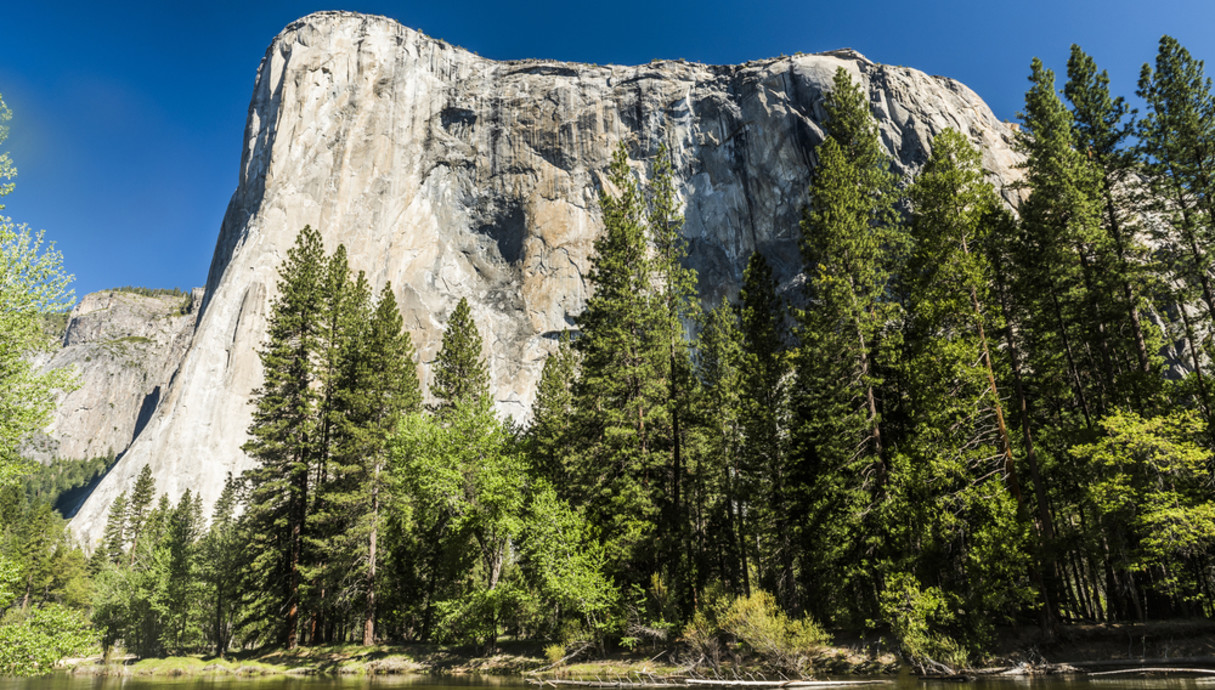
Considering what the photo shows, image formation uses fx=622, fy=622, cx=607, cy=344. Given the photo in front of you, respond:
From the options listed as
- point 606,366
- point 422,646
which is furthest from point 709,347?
point 422,646

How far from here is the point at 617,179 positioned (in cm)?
2580

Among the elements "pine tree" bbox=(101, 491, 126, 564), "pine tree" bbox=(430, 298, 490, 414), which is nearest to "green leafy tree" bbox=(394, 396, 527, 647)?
"pine tree" bbox=(430, 298, 490, 414)

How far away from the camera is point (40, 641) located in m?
12.1

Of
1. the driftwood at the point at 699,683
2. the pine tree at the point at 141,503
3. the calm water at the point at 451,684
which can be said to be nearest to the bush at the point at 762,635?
the driftwood at the point at 699,683

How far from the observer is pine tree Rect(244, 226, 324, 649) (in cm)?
3005

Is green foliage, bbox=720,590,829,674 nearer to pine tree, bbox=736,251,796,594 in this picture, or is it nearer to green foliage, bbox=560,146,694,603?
green foliage, bbox=560,146,694,603

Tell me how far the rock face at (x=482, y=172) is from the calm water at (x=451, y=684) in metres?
59.9

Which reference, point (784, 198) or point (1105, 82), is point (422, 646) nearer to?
point (1105, 82)

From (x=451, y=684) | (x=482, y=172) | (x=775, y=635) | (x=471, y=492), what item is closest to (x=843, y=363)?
(x=775, y=635)

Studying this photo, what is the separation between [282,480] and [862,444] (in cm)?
2600

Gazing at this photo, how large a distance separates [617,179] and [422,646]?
70.7ft

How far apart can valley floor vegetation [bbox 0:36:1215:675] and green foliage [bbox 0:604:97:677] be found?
171 millimetres

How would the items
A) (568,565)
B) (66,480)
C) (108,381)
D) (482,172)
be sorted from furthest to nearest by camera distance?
(108,381) → (66,480) → (482,172) → (568,565)

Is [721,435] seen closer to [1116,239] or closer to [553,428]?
[553,428]
